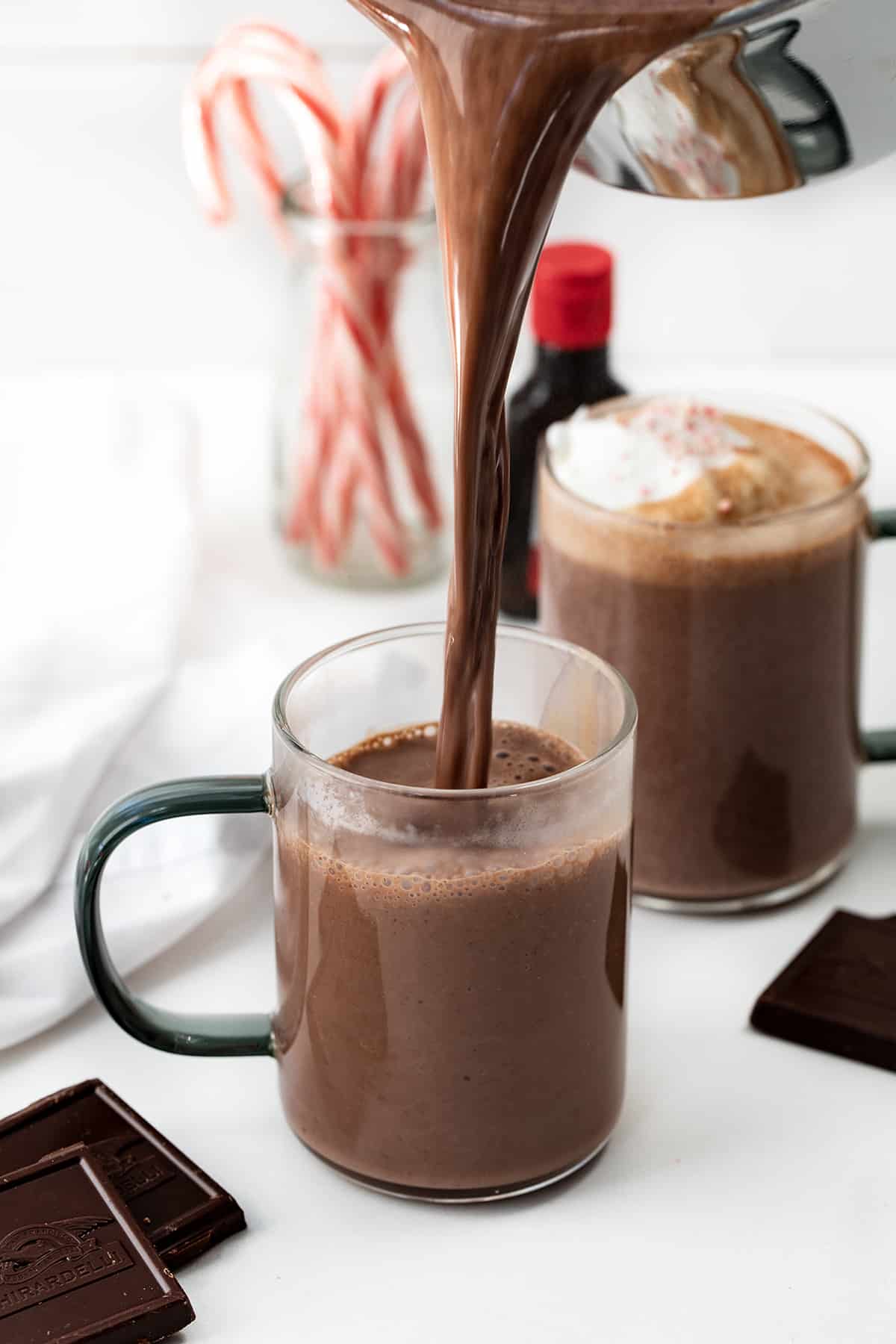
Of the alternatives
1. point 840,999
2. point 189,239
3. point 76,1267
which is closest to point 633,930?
point 840,999

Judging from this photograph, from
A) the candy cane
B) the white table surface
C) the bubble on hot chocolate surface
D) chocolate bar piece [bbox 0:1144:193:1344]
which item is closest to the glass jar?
the candy cane

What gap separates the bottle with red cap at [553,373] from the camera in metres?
1.02

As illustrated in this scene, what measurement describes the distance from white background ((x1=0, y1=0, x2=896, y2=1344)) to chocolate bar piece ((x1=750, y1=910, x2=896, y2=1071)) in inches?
0.4

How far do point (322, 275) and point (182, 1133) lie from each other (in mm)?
589

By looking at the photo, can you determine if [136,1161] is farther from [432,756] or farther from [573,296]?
[573,296]

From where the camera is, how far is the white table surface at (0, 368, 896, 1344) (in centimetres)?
64

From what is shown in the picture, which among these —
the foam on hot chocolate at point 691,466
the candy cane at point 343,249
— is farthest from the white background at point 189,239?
the foam on hot chocolate at point 691,466

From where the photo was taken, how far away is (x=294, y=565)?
121cm

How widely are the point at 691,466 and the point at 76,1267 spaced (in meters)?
0.44

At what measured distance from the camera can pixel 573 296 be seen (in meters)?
1.02

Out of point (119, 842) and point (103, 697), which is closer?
point (119, 842)

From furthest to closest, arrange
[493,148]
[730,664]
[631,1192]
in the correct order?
[730,664]
[631,1192]
[493,148]

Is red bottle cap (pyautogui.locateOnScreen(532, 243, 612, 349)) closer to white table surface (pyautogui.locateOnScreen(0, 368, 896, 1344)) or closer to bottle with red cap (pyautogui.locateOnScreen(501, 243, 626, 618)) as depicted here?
bottle with red cap (pyautogui.locateOnScreen(501, 243, 626, 618))

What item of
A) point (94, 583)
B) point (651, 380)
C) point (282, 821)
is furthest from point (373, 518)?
point (282, 821)
